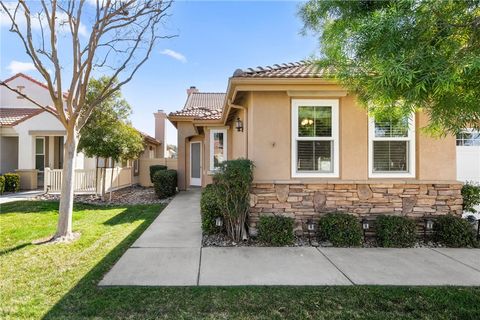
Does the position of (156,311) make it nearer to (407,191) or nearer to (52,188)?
(407,191)

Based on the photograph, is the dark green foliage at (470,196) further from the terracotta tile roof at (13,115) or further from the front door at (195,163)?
the terracotta tile roof at (13,115)

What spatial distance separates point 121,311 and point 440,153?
7366mm

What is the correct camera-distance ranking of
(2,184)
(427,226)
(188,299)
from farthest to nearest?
(2,184)
(427,226)
(188,299)

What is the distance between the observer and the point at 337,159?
6.21 metres

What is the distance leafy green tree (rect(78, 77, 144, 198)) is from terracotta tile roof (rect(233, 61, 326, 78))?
7269 mm

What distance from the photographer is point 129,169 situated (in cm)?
1608

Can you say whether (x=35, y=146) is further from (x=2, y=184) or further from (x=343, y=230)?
(x=343, y=230)

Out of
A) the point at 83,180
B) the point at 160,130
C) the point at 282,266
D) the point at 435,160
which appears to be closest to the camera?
the point at 282,266

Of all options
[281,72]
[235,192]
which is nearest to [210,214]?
[235,192]

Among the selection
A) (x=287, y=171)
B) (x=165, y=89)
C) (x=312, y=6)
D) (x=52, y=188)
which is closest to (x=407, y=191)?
(x=287, y=171)

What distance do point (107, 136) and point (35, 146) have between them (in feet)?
24.4

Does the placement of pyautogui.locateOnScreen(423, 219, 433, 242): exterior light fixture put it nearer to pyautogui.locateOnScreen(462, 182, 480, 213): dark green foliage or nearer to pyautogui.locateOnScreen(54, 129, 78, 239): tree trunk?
pyautogui.locateOnScreen(462, 182, 480, 213): dark green foliage

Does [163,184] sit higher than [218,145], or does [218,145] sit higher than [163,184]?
[218,145]

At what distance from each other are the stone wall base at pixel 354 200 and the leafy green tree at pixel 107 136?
24.7 ft
